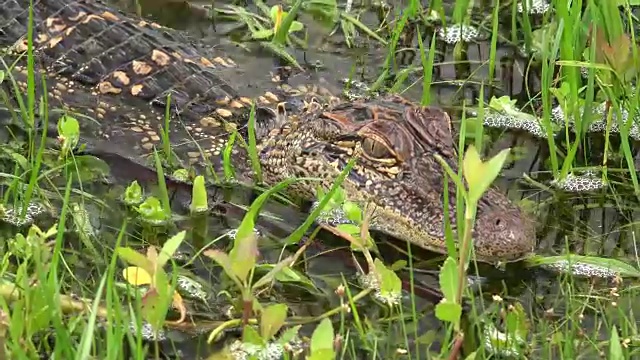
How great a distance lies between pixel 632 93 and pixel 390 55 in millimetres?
1167

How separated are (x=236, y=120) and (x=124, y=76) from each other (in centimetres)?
64

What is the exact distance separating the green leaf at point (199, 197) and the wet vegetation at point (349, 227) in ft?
0.04

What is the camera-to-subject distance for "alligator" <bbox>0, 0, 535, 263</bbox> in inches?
154

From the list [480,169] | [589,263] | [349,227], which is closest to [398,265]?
[349,227]

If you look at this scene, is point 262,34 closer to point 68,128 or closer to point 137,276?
point 68,128

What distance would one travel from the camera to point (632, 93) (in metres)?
4.38

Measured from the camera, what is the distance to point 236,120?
16.2ft

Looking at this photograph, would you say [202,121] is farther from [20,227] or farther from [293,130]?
[20,227]

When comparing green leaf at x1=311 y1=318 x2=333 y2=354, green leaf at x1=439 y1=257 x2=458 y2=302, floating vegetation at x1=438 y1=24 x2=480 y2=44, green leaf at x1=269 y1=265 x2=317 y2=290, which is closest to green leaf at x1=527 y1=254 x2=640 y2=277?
green leaf at x1=269 y1=265 x2=317 y2=290

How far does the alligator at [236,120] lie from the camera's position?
12.9ft

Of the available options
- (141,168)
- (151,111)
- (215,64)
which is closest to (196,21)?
(215,64)

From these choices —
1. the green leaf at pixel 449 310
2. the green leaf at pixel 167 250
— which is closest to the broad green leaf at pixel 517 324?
the green leaf at pixel 449 310

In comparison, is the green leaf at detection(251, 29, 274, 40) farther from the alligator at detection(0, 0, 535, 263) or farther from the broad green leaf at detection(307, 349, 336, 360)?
the broad green leaf at detection(307, 349, 336, 360)

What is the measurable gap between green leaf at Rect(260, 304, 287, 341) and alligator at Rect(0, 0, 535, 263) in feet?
3.15
